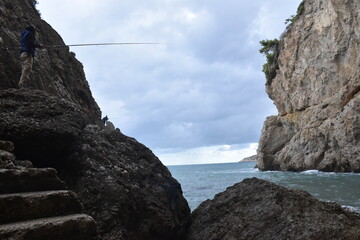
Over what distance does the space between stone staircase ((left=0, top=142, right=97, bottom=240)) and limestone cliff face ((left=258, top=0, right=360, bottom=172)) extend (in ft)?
101

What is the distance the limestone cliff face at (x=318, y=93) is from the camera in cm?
3123

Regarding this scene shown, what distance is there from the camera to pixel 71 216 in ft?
10.9

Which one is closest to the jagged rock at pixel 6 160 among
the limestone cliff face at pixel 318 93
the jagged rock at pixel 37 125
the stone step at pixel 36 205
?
the stone step at pixel 36 205

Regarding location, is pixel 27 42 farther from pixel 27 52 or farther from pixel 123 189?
pixel 123 189

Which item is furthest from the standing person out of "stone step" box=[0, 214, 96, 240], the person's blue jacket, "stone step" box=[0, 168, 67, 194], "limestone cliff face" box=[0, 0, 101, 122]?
"stone step" box=[0, 214, 96, 240]

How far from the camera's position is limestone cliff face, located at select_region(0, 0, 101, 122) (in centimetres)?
755

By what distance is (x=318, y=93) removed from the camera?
38906mm

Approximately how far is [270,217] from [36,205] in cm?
382

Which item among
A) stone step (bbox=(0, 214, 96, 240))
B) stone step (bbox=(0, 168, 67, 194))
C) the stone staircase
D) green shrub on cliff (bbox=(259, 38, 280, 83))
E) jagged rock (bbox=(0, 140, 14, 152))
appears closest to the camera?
stone step (bbox=(0, 214, 96, 240))

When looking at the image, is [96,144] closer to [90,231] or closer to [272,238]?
[90,231]

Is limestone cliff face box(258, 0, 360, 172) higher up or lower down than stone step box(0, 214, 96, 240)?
higher up

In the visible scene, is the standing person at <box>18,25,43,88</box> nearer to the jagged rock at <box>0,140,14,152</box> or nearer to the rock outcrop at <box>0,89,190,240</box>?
the rock outcrop at <box>0,89,190,240</box>

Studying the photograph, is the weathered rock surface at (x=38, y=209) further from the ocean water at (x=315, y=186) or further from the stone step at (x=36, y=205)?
the ocean water at (x=315, y=186)

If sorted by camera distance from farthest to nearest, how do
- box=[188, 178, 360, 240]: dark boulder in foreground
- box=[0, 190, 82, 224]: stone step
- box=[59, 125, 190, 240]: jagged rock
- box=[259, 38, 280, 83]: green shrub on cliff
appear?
box=[259, 38, 280, 83]: green shrub on cliff, box=[188, 178, 360, 240]: dark boulder in foreground, box=[59, 125, 190, 240]: jagged rock, box=[0, 190, 82, 224]: stone step
